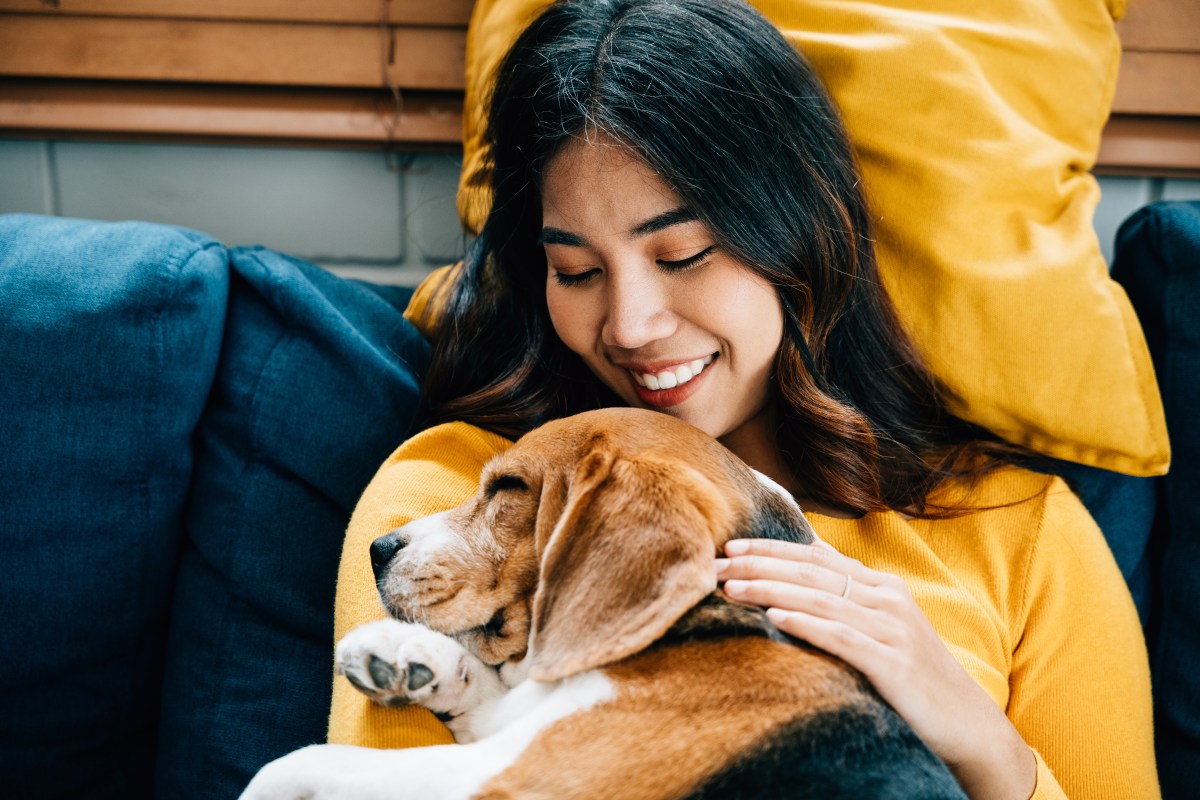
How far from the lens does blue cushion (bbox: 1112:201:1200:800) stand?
1.60m

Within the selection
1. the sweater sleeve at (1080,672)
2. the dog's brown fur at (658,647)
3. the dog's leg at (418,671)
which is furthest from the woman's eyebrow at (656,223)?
the sweater sleeve at (1080,672)

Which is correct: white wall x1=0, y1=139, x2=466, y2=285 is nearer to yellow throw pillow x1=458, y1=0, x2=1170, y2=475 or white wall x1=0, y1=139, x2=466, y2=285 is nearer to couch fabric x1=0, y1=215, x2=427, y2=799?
couch fabric x1=0, y1=215, x2=427, y2=799

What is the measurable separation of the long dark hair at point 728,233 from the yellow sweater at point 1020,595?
9 cm

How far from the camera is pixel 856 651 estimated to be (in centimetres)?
107

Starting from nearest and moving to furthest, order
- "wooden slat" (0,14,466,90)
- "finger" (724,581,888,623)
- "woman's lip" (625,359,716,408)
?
"finger" (724,581,888,623) → "woman's lip" (625,359,716,408) → "wooden slat" (0,14,466,90)

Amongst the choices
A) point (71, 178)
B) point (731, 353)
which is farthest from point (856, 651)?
point (71, 178)

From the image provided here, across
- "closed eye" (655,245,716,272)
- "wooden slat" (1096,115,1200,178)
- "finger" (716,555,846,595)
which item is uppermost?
"wooden slat" (1096,115,1200,178)

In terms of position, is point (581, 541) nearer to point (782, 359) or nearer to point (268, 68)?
point (782, 359)

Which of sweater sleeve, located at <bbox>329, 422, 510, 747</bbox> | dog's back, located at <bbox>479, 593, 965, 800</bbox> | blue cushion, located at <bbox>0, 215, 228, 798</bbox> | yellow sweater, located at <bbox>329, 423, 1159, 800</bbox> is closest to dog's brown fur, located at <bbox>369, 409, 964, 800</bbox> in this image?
dog's back, located at <bbox>479, 593, 965, 800</bbox>

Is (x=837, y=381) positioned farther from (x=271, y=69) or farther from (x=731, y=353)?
(x=271, y=69)

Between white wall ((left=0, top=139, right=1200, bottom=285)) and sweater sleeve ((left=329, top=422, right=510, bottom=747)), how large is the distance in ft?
2.99

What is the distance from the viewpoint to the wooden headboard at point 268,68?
2.07 m

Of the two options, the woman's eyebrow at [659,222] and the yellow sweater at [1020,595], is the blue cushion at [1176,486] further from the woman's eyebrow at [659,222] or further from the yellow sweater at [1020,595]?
the woman's eyebrow at [659,222]

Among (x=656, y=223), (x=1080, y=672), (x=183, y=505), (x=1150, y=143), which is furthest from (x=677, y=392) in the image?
(x=1150, y=143)
